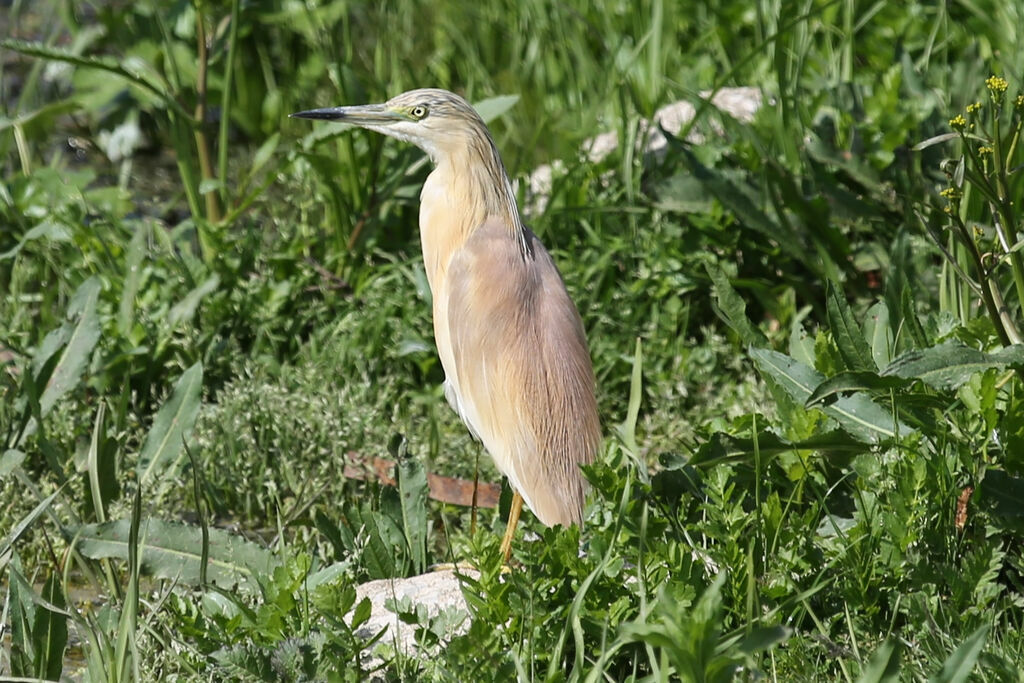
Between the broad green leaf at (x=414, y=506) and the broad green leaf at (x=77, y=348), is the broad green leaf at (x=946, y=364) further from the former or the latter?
the broad green leaf at (x=77, y=348)

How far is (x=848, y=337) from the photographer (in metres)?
3.19

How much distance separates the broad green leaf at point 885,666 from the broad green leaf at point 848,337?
46.5 inches

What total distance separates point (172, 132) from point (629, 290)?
167 centimetres

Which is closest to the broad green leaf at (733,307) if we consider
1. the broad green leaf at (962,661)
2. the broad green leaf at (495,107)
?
the broad green leaf at (495,107)

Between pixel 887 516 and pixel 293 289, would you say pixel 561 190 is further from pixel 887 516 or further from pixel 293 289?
pixel 887 516

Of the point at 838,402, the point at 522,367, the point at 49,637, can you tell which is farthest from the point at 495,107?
the point at 49,637

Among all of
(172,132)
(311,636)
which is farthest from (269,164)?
(311,636)

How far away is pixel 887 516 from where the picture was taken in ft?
8.93

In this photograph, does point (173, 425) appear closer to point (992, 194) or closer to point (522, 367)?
point (522, 367)

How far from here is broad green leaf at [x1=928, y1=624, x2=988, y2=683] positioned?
2.10 metres

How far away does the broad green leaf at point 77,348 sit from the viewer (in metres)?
3.58

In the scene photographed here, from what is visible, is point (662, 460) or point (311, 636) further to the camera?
point (662, 460)

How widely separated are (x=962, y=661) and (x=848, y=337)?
120 centimetres

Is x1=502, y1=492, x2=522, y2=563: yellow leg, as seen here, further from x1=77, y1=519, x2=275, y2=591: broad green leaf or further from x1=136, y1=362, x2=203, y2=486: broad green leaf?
x1=136, y1=362, x2=203, y2=486: broad green leaf
